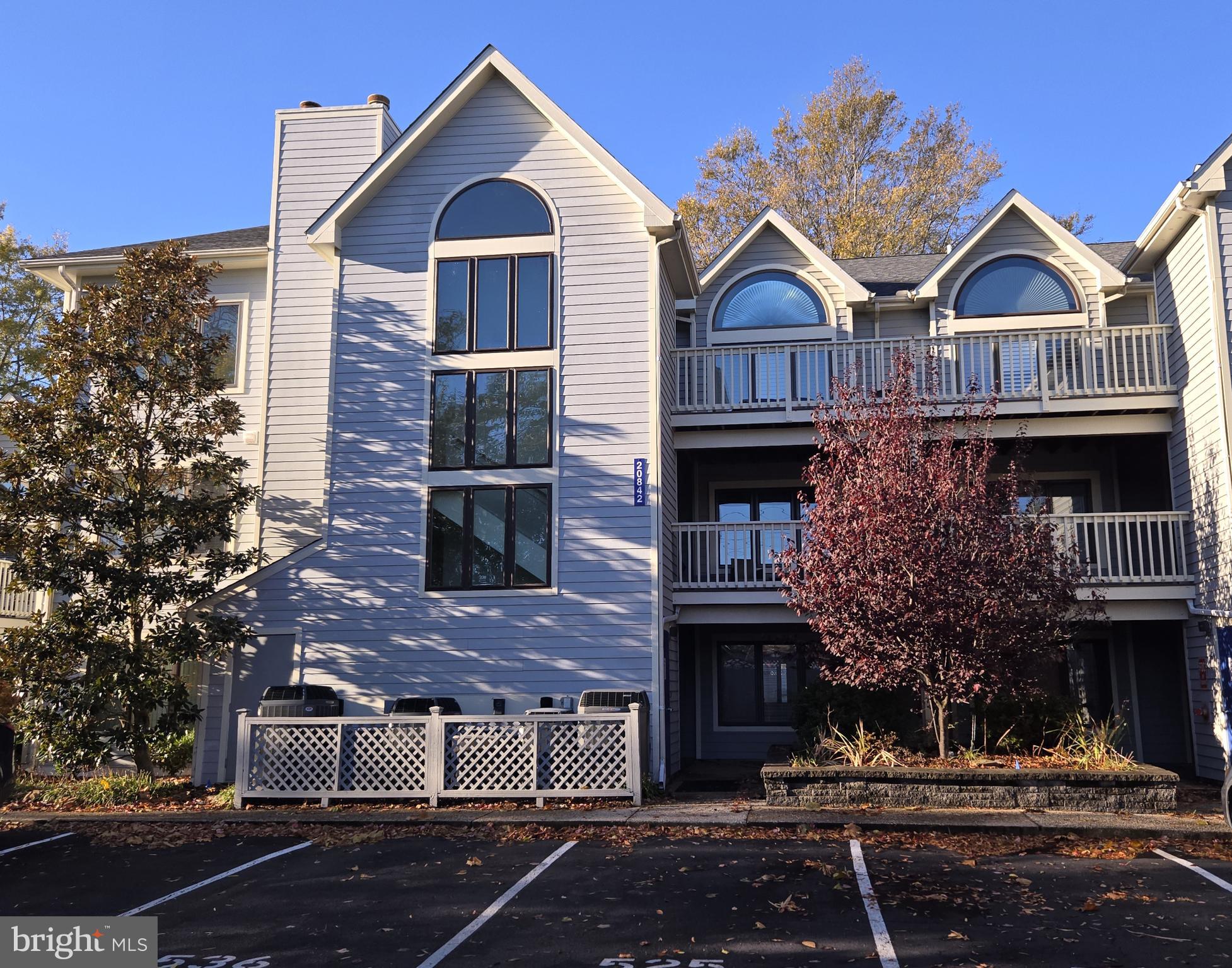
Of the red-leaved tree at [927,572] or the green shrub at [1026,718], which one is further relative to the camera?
the green shrub at [1026,718]

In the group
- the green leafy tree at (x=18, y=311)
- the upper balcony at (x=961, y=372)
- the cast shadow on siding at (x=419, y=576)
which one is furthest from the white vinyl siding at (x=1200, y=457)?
the green leafy tree at (x=18, y=311)

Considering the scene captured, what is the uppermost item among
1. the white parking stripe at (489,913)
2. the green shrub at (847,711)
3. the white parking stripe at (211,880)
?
the green shrub at (847,711)

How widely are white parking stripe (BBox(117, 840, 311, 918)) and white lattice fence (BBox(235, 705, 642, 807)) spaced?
6.78 feet

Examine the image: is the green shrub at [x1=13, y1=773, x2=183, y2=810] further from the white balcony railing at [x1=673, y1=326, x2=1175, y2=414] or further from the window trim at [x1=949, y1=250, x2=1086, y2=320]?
the window trim at [x1=949, y1=250, x2=1086, y2=320]

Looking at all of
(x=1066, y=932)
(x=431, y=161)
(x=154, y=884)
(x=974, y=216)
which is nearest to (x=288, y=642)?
(x=154, y=884)

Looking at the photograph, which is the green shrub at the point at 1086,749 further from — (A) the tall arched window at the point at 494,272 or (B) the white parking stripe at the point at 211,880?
(A) the tall arched window at the point at 494,272

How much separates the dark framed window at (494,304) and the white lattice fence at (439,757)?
567cm

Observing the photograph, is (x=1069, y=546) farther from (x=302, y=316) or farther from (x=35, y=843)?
(x=35, y=843)

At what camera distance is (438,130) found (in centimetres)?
1580

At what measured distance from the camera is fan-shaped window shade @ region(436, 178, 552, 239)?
1549cm

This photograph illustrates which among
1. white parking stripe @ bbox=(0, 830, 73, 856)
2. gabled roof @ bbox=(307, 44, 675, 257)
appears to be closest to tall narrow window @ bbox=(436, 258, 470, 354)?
gabled roof @ bbox=(307, 44, 675, 257)

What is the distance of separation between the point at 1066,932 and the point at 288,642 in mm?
11221

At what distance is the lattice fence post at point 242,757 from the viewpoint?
12555 millimetres

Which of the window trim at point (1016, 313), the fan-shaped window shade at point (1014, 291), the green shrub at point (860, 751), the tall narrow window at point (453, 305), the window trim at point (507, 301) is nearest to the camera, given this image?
the green shrub at point (860, 751)
